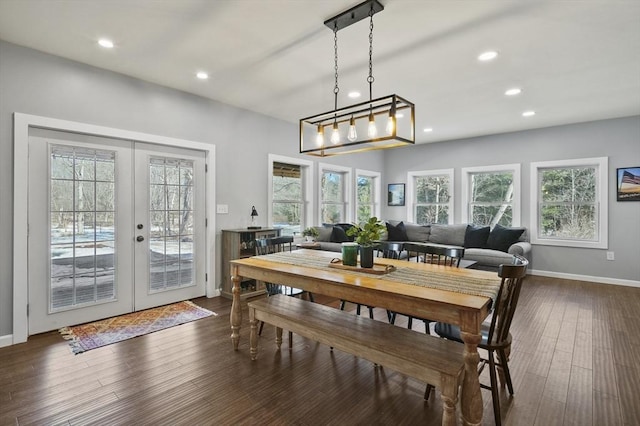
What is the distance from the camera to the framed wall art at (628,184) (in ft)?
16.7

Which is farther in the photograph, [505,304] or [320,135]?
[320,135]

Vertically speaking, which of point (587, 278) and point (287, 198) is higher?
point (287, 198)

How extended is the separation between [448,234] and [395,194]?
1840mm

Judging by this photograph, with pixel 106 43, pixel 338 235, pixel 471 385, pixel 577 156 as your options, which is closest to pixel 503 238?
pixel 577 156

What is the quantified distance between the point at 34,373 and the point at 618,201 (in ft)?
25.6

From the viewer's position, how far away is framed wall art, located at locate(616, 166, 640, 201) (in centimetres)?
509

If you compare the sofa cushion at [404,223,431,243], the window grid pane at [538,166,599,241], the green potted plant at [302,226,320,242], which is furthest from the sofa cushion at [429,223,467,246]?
the green potted plant at [302,226,320,242]

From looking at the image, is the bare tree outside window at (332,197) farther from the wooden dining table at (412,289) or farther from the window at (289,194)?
the wooden dining table at (412,289)

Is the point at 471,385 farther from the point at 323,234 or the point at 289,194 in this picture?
the point at 289,194

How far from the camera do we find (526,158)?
19.9 ft

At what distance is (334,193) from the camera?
6.77 m

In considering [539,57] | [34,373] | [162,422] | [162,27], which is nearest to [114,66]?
[162,27]

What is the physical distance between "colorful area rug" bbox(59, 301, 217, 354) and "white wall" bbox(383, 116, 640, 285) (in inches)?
223

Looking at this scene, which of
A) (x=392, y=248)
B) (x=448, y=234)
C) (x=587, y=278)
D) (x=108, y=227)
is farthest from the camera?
(x=448, y=234)
